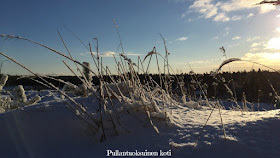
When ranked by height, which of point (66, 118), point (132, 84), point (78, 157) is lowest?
point (78, 157)

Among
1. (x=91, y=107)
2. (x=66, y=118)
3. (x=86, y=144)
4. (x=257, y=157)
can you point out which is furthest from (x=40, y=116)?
(x=257, y=157)

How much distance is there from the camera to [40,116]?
5.12 feet

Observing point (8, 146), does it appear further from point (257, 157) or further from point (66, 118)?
point (257, 157)

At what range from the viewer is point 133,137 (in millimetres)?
1306

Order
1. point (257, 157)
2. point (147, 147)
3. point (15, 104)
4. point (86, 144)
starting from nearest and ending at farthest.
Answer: point (257, 157), point (147, 147), point (86, 144), point (15, 104)

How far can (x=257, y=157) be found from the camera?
3.36 ft

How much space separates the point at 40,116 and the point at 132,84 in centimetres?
73

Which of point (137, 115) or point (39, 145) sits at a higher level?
point (137, 115)

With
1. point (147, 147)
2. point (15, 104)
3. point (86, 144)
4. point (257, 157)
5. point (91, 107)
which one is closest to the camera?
point (257, 157)

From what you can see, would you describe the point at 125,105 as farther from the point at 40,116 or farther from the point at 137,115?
the point at 40,116

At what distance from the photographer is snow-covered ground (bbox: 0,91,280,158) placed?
1.11m

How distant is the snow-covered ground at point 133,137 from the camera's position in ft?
3.63

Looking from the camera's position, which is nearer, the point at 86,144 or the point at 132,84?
the point at 86,144

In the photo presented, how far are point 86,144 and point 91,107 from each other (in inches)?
18.0
